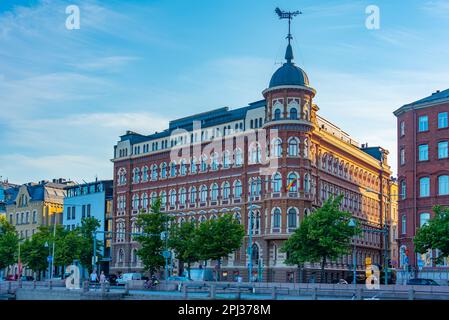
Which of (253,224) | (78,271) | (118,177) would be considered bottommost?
(78,271)

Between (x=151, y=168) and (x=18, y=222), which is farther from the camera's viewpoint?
(x=18, y=222)

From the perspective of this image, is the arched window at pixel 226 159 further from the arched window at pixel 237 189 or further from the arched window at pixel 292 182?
the arched window at pixel 292 182

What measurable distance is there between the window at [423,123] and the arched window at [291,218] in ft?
53.7

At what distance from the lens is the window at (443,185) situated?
69.4 meters

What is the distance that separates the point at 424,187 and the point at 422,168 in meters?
1.91

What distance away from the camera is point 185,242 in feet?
269

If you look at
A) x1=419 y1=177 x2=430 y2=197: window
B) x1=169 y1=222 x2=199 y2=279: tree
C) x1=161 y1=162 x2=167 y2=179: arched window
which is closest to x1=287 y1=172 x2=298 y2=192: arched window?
x1=169 y1=222 x2=199 y2=279: tree

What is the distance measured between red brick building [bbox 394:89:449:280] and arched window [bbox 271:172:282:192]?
13.3 meters

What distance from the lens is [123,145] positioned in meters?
106

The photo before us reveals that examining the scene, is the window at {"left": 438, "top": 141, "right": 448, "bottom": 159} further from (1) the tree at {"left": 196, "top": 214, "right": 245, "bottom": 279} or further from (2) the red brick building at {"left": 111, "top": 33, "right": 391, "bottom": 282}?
(1) the tree at {"left": 196, "top": 214, "right": 245, "bottom": 279}

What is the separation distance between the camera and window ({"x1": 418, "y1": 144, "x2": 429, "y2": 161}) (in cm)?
7144
